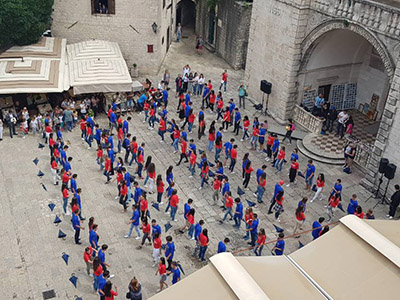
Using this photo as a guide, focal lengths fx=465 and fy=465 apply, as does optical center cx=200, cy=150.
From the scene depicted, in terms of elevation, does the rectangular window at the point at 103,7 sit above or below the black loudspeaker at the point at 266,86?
above

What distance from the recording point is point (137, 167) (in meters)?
18.2

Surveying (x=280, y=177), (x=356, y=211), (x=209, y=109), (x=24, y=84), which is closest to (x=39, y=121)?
(x=24, y=84)

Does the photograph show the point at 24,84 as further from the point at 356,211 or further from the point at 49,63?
the point at 356,211

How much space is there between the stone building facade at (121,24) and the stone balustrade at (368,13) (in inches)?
419

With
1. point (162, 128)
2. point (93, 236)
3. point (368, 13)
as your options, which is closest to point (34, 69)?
point (162, 128)

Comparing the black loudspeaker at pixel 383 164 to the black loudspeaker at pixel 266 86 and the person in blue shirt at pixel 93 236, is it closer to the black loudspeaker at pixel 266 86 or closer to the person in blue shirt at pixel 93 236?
the black loudspeaker at pixel 266 86

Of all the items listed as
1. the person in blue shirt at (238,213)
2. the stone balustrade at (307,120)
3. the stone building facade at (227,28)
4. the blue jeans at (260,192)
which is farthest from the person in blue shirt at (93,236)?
the stone building facade at (227,28)

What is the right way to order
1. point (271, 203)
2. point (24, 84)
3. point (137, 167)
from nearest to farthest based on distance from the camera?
point (271, 203) < point (137, 167) < point (24, 84)

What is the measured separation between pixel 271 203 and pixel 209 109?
872 cm

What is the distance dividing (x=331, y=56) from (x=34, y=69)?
14.0 meters

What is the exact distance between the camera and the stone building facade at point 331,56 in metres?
17.2

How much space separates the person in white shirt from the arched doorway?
20.2 metres

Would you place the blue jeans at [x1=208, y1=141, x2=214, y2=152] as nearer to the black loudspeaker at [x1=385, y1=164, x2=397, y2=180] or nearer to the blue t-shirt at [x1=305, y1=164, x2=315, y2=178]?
the blue t-shirt at [x1=305, y1=164, x2=315, y2=178]

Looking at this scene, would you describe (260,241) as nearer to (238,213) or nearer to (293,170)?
(238,213)
